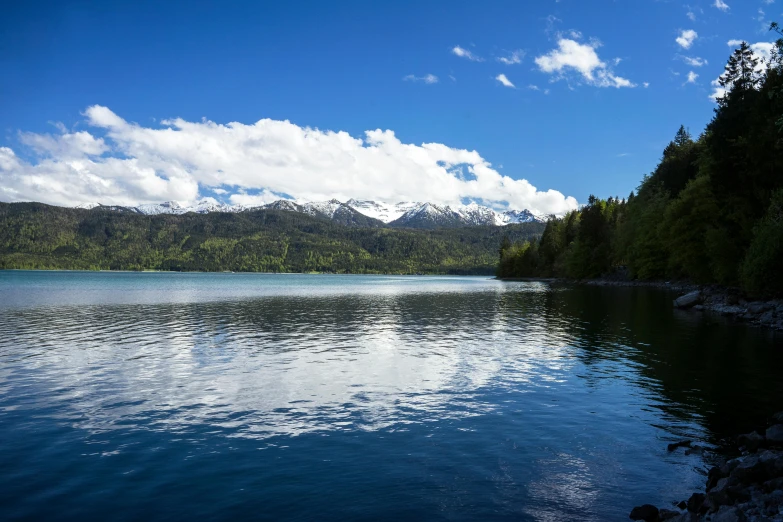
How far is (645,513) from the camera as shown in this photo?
528 inches

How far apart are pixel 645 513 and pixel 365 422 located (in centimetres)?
1181

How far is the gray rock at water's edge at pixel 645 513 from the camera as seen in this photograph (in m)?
13.3

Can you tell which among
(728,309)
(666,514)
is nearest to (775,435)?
(666,514)

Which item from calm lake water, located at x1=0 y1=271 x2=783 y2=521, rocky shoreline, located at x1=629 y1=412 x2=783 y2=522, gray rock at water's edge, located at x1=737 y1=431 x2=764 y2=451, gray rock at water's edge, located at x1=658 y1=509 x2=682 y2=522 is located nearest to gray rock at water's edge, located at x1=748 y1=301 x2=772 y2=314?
calm lake water, located at x1=0 y1=271 x2=783 y2=521

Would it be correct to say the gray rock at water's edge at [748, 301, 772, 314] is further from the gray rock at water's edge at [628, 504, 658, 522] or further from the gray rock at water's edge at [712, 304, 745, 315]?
the gray rock at water's edge at [628, 504, 658, 522]

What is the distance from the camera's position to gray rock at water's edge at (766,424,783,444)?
693 inches

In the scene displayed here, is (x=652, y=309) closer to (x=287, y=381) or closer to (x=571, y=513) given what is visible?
(x=287, y=381)

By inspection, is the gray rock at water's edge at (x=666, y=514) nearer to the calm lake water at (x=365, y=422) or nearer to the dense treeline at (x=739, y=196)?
the calm lake water at (x=365, y=422)

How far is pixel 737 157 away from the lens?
67.6m

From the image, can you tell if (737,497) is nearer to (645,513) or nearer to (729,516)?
(729,516)

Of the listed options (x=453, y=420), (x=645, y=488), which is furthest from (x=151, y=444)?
(x=645, y=488)

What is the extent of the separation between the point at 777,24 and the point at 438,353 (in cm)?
2910

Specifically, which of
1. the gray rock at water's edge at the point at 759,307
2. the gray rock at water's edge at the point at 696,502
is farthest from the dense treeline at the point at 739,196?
the gray rock at water's edge at the point at 696,502

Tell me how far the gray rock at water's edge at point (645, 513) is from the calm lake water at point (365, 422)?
1.52 feet
